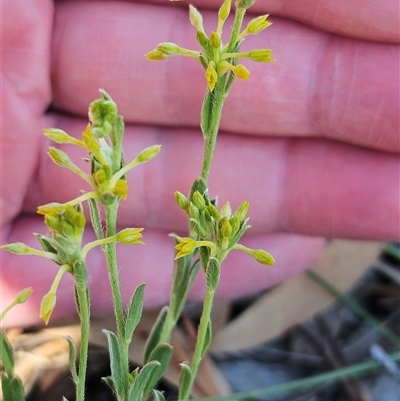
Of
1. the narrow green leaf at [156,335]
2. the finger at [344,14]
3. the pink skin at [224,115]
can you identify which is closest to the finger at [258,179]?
the pink skin at [224,115]

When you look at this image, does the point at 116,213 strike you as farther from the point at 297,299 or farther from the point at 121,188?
the point at 297,299

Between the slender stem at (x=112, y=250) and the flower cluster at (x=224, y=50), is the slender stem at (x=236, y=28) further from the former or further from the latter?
the slender stem at (x=112, y=250)

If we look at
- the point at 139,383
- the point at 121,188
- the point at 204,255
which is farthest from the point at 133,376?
the point at 121,188

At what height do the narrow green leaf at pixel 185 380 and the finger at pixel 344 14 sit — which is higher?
the finger at pixel 344 14

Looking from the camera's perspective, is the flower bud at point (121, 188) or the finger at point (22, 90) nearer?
the flower bud at point (121, 188)

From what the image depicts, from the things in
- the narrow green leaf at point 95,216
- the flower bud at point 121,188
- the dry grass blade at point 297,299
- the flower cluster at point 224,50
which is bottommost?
the dry grass blade at point 297,299

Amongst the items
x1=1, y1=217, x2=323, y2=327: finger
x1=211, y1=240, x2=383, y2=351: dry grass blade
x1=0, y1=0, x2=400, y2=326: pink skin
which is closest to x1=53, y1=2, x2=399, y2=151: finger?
x1=0, y1=0, x2=400, y2=326: pink skin

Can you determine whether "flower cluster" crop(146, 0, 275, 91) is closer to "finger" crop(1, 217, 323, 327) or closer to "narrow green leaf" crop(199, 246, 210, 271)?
"narrow green leaf" crop(199, 246, 210, 271)
